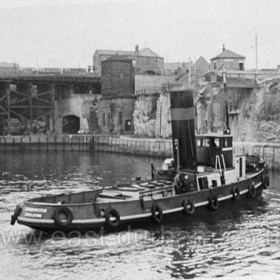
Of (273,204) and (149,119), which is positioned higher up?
(149,119)

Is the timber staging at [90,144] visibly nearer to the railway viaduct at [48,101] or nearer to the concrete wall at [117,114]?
the concrete wall at [117,114]

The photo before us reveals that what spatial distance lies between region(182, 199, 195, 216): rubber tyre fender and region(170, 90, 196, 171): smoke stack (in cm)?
223

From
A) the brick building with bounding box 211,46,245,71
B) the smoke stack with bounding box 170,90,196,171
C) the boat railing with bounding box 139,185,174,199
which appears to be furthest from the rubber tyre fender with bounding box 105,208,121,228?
the brick building with bounding box 211,46,245,71

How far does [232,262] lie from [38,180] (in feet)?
76.5

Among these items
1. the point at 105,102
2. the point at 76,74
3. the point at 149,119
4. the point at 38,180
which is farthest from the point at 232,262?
the point at 76,74

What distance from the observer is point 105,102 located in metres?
78.7

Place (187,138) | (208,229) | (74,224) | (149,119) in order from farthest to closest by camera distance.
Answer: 1. (149,119)
2. (187,138)
3. (208,229)
4. (74,224)

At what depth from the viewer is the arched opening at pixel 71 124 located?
87.1 meters

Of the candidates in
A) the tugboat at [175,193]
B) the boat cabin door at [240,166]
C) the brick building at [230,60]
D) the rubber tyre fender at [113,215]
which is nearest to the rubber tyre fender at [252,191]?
the tugboat at [175,193]

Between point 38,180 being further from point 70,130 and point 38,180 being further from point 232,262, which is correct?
point 70,130

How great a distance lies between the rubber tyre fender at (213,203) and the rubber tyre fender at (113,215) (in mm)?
5396

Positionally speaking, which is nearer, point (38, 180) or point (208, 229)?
point (208, 229)

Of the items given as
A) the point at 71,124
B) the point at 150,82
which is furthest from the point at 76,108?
the point at 150,82

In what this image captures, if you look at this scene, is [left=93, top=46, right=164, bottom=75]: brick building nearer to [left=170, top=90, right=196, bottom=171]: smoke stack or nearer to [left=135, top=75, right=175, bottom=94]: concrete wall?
[left=135, top=75, right=175, bottom=94]: concrete wall
